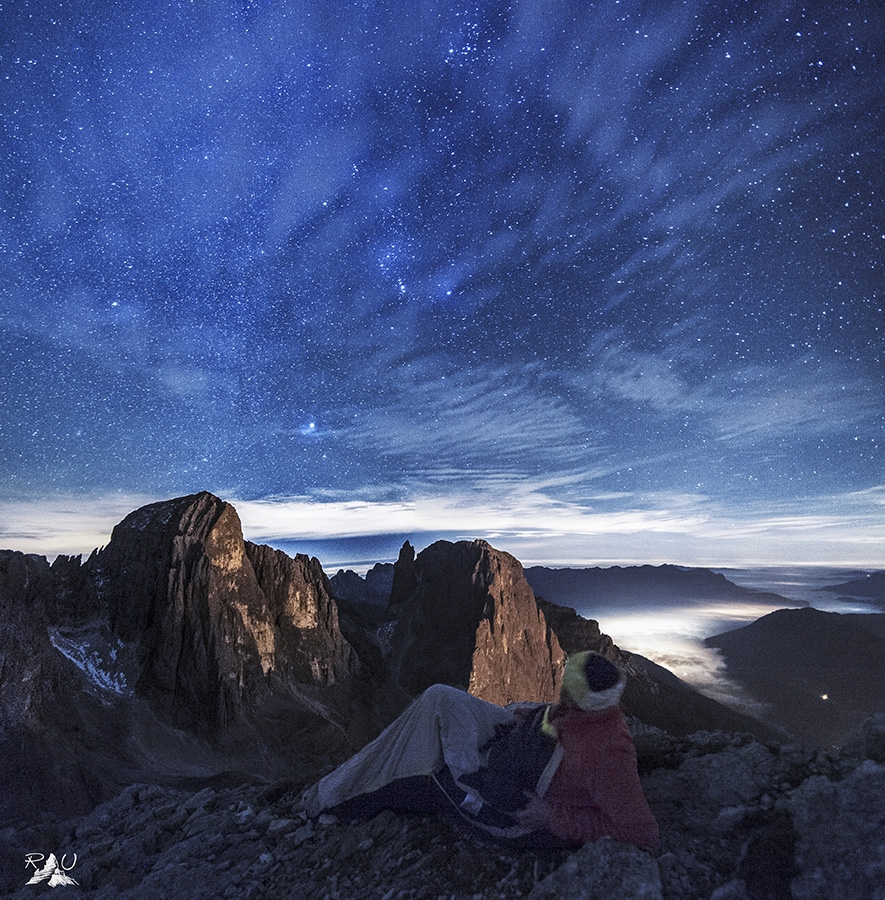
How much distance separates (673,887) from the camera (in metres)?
4.25

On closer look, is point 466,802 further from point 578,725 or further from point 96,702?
point 96,702

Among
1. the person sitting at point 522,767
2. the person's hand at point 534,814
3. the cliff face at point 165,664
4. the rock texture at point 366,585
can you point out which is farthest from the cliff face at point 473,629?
the person's hand at point 534,814

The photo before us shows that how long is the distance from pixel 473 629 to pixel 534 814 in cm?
7824

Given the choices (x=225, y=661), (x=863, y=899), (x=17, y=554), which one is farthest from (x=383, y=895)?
(x=225, y=661)

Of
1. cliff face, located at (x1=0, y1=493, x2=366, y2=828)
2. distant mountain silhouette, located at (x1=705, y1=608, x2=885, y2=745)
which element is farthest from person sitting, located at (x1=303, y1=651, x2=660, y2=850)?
distant mountain silhouette, located at (x1=705, y1=608, x2=885, y2=745)

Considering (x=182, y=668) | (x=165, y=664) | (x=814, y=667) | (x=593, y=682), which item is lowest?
(x=814, y=667)

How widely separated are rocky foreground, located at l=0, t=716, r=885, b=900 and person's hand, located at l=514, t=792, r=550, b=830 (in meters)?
0.27

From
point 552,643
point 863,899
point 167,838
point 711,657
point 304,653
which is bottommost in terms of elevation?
point 711,657

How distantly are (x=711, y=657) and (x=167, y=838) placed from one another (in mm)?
232392

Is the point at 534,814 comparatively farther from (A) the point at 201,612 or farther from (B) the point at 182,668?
(A) the point at 201,612

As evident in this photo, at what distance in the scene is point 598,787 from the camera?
15.7ft

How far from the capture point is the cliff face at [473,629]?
75.4m

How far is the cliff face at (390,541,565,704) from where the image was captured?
247 feet

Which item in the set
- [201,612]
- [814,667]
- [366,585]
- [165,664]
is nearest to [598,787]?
[165,664]
